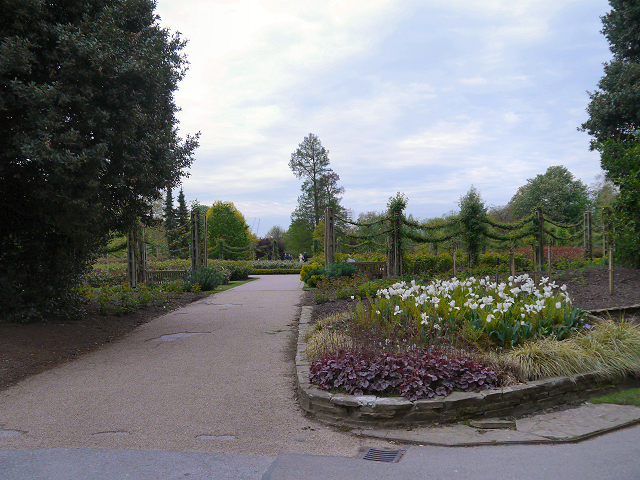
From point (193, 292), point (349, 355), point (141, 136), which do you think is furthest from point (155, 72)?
point (193, 292)

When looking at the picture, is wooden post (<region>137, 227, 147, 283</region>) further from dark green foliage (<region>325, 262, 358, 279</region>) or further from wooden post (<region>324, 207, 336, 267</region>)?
dark green foliage (<region>325, 262, 358, 279</region>)

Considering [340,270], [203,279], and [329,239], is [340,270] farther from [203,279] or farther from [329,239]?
[203,279]

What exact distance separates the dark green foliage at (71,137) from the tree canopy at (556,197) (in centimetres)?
3130

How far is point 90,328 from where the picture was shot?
7316 mm

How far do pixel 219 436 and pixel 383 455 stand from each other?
1290 millimetres

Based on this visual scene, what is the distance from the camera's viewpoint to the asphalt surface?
279 centimetres

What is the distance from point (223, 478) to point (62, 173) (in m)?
4.43

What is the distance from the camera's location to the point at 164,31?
7590mm

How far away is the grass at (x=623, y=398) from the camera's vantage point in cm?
396

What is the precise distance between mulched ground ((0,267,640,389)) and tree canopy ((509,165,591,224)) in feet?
85.1

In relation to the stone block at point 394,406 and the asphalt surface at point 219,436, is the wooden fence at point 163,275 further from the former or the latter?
the stone block at point 394,406

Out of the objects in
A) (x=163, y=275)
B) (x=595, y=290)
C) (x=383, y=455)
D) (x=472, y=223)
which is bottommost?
(x=383, y=455)

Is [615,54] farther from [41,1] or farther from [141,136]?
[41,1]

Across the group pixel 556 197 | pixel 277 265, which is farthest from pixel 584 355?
pixel 556 197
